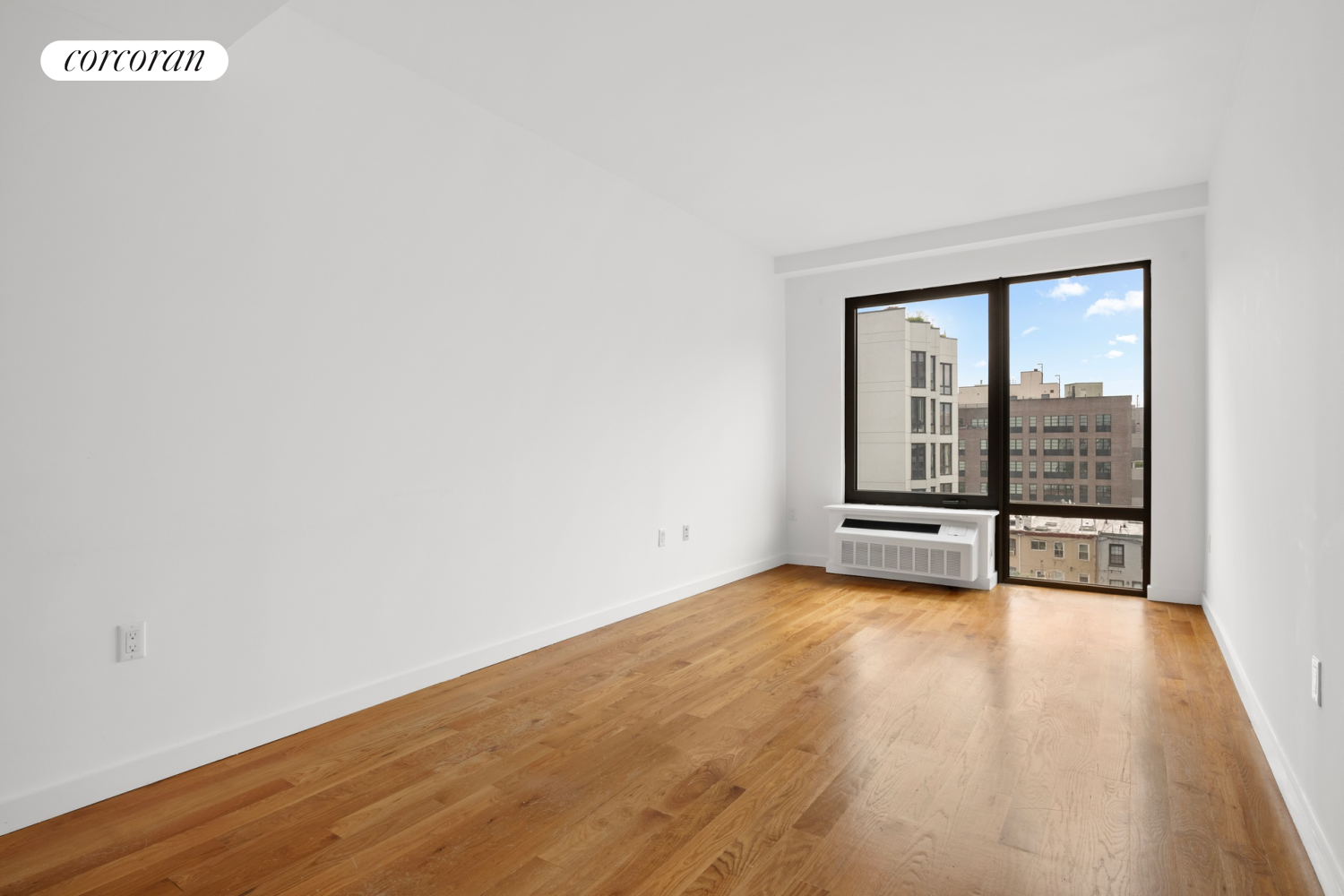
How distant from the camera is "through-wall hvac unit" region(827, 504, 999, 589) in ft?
16.9

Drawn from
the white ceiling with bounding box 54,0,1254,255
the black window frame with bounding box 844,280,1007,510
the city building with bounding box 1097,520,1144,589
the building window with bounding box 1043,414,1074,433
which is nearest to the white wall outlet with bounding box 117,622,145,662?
the white ceiling with bounding box 54,0,1254,255

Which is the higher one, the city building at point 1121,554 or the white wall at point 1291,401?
the white wall at point 1291,401

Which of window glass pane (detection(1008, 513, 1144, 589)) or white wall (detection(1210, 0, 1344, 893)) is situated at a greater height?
white wall (detection(1210, 0, 1344, 893))

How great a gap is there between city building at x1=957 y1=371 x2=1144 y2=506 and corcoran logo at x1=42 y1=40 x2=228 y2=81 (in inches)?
203

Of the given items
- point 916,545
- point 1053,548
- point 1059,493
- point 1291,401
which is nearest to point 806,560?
point 916,545

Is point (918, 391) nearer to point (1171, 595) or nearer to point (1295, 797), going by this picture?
point (1171, 595)

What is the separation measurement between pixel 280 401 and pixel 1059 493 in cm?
508

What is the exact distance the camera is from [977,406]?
5.57 meters

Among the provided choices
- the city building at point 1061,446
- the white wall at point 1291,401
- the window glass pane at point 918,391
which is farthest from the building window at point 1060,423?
the white wall at point 1291,401

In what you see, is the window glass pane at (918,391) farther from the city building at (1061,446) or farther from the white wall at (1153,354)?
the white wall at (1153,354)

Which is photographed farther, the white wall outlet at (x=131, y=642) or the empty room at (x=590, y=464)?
the white wall outlet at (x=131, y=642)

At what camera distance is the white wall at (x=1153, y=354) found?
4629mm

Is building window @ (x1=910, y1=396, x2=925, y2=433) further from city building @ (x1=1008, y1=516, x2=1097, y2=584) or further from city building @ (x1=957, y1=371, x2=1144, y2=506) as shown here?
city building @ (x1=1008, y1=516, x2=1097, y2=584)

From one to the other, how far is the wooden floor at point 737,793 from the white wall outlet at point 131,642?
421 mm
